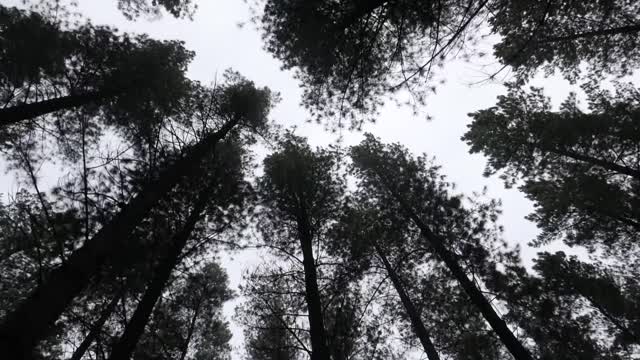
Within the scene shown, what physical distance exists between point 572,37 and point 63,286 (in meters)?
12.1

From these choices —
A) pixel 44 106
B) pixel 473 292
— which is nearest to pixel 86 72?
pixel 44 106

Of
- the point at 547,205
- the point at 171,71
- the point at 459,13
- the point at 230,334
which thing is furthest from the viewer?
the point at 230,334

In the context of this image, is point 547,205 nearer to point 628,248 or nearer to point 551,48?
point 628,248

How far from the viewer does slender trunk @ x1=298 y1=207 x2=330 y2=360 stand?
541 centimetres

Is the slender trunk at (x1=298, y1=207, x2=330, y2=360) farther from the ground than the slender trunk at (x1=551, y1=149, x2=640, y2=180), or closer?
closer

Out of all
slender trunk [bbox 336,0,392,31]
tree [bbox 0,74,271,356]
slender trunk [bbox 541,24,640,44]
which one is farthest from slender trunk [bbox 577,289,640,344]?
tree [bbox 0,74,271,356]

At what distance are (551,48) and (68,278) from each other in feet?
40.9

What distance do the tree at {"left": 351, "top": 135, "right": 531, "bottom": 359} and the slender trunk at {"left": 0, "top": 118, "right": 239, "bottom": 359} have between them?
8010mm

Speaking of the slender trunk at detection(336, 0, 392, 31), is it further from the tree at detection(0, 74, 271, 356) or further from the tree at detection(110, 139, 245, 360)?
the tree at detection(110, 139, 245, 360)

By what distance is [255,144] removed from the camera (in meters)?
11.1

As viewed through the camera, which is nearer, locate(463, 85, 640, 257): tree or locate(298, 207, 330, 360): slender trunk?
locate(298, 207, 330, 360): slender trunk

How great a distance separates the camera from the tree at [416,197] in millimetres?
7756

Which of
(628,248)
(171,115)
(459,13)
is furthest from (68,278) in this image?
(628,248)

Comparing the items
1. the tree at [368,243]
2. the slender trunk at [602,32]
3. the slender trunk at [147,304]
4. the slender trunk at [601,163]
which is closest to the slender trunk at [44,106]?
the slender trunk at [147,304]
